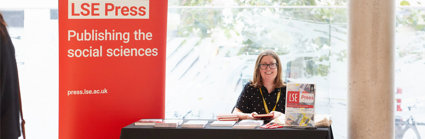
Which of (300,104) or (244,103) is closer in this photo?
(300,104)

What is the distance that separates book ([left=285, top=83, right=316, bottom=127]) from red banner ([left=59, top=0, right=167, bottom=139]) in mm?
1106

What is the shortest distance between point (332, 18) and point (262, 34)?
0.82 meters

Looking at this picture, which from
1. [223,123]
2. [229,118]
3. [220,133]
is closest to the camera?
[220,133]

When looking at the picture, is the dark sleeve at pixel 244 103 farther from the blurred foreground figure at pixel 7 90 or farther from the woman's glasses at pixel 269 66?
the blurred foreground figure at pixel 7 90

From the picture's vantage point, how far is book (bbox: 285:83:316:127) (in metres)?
3.11

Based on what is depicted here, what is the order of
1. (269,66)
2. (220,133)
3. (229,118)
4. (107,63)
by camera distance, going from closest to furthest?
(220,133)
(229,118)
(107,63)
(269,66)

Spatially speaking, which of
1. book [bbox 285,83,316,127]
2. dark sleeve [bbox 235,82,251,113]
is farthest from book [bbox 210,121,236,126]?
dark sleeve [bbox 235,82,251,113]

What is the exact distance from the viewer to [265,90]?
4.09 meters

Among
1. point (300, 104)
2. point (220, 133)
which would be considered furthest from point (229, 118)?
point (300, 104)

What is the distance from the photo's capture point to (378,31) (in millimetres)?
3686

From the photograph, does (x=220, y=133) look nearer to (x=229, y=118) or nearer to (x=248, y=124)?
(x=248, y=124)

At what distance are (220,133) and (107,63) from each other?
1.16 meters

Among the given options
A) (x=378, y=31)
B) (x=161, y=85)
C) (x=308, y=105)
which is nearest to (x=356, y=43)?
(x=378, y=31)

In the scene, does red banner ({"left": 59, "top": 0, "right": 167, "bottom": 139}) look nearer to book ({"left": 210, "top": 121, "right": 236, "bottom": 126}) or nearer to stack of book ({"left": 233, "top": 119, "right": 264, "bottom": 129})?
book ({"left": 210, "top": 121, "right": 236, "bottom": 126})
